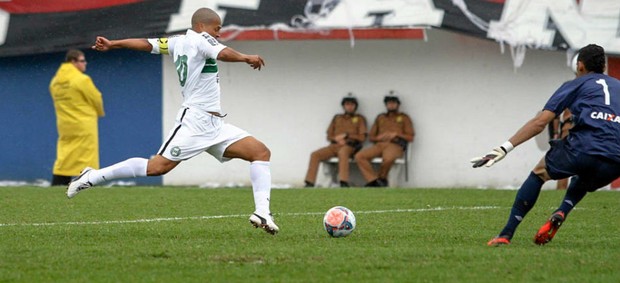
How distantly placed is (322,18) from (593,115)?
10.7 metres

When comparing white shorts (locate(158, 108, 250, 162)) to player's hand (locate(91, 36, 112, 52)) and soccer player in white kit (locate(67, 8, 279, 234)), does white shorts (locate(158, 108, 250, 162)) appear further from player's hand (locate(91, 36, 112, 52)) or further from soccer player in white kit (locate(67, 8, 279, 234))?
player's hand (locate(91, 36, 112, 52))

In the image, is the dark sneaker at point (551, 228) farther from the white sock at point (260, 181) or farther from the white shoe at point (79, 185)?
the white shoe at point (79, 185)

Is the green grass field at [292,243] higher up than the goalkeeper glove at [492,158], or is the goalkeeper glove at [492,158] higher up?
the goalkeeper glove at [492,158]

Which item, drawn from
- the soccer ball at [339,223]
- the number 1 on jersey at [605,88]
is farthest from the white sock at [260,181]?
the number 1 on jersey at [605,88]

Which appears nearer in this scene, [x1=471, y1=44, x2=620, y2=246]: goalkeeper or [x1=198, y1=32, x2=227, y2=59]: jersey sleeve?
[x1=471, y1=44, x2=620, y2=246]: goalkeeper

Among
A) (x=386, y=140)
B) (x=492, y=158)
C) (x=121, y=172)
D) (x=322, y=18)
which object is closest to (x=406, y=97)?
(x=386, y=140)

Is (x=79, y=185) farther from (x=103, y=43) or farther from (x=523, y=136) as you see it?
(x=523, y=136)

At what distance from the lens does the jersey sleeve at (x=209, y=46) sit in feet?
33.4

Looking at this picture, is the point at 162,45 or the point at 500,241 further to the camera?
the point at 162,45

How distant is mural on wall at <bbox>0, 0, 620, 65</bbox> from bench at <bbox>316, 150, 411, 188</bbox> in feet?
8.01

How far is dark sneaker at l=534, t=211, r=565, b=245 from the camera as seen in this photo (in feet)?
30.7

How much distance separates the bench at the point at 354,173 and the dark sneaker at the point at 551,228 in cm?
1058

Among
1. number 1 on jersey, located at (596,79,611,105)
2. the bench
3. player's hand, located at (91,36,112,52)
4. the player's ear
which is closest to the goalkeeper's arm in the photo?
number 1 on jersey, located at (596,79,611,105)

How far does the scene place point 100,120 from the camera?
2155 centimetres
